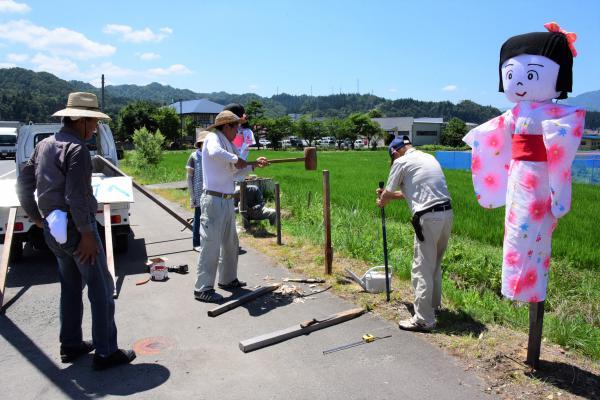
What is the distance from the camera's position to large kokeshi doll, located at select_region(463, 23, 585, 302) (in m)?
3.05

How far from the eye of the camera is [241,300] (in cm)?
468

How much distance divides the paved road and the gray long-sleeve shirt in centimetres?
118

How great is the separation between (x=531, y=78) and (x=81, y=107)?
341 centimetres

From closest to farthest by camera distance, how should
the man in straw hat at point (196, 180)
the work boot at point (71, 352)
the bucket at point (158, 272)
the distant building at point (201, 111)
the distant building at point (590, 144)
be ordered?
the work boot at point (71, 352) < the bucket at point (158, 272) < the man in straw hat at point (196, 180) < the distant building at point (590, 144) < the distant building at point (201, 111)

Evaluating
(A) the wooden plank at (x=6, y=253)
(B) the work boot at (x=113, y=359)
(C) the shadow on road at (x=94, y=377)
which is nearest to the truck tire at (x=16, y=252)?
(A) the wooden plank at (x=6, y=253)

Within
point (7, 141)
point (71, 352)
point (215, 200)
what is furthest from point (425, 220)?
point (7, 141)

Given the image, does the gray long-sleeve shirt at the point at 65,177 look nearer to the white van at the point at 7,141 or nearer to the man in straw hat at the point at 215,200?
the man in straw hat at the point at 215,200

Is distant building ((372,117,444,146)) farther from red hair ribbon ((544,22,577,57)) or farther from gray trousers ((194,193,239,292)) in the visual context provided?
red hair ribbon ((544,22,577,57))

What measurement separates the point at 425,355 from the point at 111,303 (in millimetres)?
2497

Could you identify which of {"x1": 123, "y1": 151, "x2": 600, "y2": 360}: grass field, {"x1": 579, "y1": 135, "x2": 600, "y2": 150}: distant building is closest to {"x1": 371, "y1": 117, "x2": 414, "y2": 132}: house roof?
{"x1": 579, "y1": 135, "x2": 600, "y2": 150}: distant building

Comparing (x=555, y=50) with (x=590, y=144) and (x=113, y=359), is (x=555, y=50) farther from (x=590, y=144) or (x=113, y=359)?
(x=590, y=144)

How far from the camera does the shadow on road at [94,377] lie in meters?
3.06

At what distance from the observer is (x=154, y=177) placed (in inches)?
760

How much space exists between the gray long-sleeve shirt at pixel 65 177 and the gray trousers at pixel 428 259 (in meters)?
2.76
